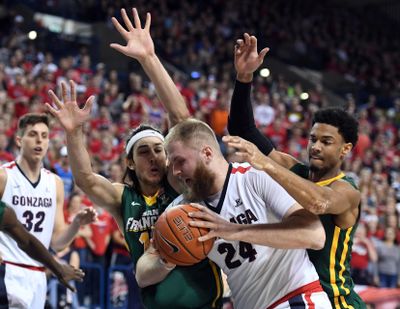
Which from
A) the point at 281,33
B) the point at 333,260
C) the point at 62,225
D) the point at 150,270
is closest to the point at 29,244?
the point at 150,270

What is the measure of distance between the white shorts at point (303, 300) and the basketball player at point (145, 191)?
1.78 feet

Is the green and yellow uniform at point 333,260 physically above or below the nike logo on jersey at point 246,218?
below

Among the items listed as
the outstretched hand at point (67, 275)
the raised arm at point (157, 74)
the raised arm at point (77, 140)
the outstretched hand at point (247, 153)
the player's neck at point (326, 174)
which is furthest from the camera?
the outstretched hand at point (67, 275)

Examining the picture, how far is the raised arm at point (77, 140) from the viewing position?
4.64 m

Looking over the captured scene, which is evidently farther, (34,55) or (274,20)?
(274,20)

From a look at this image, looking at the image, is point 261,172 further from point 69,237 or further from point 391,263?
point 391,263

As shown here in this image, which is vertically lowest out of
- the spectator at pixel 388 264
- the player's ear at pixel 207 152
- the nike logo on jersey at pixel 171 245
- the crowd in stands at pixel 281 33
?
the spectator at pixel 388 264

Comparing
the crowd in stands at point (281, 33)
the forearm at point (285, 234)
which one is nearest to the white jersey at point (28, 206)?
Result: the forearm at point (285, 234)

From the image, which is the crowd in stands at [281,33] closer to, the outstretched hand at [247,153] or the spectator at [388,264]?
the spectator at [388,264]

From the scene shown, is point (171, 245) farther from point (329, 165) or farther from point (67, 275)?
point (67, 275)

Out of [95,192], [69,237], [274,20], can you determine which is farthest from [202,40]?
[95,192]

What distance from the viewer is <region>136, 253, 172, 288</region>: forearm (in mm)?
4170

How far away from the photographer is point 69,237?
6.57 meters

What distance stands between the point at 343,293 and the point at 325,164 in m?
0.78
